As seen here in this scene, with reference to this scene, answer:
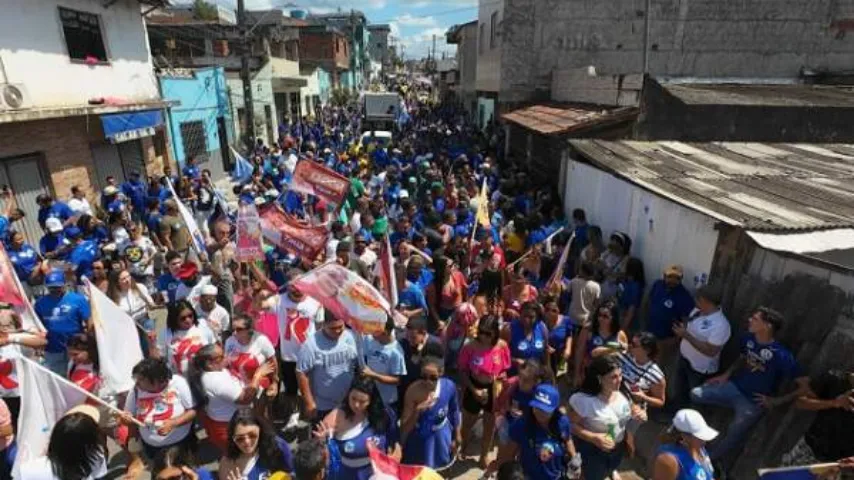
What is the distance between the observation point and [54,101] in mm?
11547

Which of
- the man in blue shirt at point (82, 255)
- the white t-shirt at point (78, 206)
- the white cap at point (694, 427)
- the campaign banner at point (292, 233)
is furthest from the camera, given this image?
the white t-shirt at point (78, 206)

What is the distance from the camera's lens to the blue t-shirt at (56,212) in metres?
8.85

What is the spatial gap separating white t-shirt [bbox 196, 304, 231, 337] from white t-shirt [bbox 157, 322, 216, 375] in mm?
387

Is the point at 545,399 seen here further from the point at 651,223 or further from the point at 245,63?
the point at 245,63

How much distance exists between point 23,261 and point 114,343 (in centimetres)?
375

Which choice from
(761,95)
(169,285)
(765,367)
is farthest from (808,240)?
(761,95)

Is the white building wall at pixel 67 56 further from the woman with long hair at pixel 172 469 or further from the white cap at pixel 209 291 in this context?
the woman with long hair at pixel 172 469

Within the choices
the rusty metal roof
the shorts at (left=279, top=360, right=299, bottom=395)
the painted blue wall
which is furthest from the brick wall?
the rusty metal roof

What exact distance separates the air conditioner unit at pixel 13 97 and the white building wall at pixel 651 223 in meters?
11.0

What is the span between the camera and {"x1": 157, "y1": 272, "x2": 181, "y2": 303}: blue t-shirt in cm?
592

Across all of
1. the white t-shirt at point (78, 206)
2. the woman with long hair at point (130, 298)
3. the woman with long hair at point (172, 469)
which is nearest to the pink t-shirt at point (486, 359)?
the woman with long hair at point (172, 469)

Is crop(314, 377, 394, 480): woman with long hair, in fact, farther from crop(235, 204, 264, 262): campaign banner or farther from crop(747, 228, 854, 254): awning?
crop(747, 228, 854, 254): awning

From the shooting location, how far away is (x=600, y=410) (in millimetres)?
3650

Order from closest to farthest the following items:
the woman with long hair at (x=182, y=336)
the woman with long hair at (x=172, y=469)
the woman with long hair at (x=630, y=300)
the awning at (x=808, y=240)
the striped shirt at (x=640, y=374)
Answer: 1. the woman with long hair at (x=172, y=469)
2. the striped shirt at (x=640, y=374)
3. the woman with long hair at (x=182, y=336)
4. the awning at (x=808, y=240)
5. the woman with long hair at (x=630, y=300)
